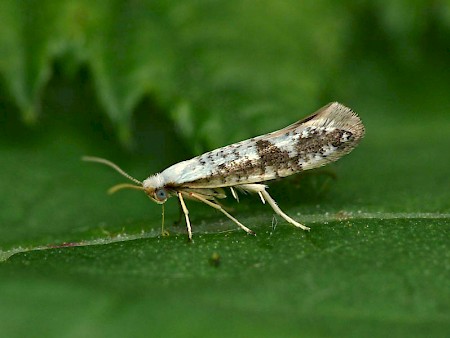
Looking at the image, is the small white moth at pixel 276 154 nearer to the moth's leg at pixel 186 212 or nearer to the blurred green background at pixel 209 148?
the moth's leg at pixel 186 212

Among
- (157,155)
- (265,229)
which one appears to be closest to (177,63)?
(157,155)

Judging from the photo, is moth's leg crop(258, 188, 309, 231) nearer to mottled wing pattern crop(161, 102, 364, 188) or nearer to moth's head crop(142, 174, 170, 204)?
mottled wing pattern crop(161, 102, 364, 188)

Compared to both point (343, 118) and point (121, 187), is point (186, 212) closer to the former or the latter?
point (121, 187)

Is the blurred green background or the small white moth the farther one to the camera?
the small white moth

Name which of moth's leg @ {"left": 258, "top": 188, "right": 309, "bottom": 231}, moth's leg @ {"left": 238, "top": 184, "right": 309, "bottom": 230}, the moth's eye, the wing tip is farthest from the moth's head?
the wing tip

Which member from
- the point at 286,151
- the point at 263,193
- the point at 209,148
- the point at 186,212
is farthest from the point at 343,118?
the point at 186,212
